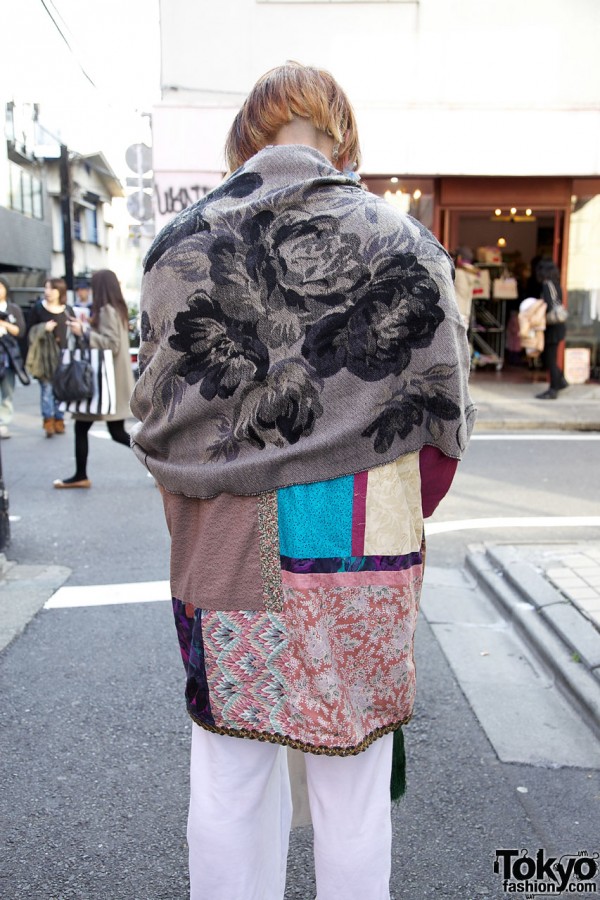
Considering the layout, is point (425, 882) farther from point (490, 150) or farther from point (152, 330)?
point (490, 150)

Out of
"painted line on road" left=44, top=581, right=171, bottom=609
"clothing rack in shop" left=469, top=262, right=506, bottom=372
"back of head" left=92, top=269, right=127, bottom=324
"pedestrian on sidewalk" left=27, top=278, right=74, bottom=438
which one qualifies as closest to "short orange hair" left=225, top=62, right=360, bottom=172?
"painted line on road" left=44, top=581, right=171, bottom=609

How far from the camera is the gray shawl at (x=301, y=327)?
56.9 inches

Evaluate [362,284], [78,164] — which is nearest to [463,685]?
[362,284]

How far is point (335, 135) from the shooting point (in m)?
1.59

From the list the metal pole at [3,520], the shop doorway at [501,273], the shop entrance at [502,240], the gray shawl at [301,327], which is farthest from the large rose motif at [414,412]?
the shop doorway at [501,273]

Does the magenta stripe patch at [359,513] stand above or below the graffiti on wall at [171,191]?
below

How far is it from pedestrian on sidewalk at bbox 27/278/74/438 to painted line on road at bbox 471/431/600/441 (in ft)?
15.9

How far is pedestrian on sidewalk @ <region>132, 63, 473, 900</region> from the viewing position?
145cm

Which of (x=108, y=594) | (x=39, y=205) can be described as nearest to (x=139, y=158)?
(x=108, y=594)

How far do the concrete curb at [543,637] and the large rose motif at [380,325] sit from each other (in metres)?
2.11

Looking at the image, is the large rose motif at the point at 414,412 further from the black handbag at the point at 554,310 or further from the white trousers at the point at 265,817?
the black handbag at the point at 554,310

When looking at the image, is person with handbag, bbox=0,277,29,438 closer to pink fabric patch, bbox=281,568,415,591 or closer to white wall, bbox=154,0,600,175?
white wall, bbox=154,0,600,175

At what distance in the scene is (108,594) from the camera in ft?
14.4

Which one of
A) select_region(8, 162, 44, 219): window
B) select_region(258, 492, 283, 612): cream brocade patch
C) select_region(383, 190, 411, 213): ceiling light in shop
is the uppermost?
select_region(8, 162, 44, 219): window
